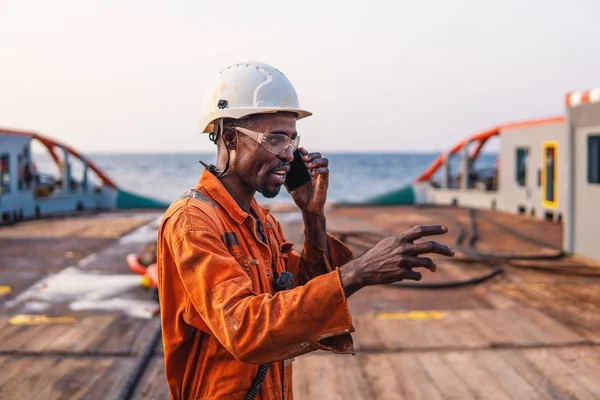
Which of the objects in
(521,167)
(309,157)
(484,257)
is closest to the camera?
(309,157)

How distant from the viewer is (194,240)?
184 centimetres

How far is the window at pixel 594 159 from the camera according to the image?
31.0 feet

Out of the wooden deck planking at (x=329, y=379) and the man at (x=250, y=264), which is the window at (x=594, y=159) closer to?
the wooden deck planking at (x=329, y=379)

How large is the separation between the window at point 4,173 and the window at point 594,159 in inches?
563

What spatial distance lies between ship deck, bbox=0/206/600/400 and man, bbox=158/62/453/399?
2411 mm

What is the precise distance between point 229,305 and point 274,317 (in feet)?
0.50

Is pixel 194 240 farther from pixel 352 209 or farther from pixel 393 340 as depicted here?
pixel 352 209

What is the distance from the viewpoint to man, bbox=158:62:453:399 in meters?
1.66

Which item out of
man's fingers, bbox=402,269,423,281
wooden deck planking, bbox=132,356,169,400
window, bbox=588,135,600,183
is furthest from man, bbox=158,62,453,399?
window, bbox=588,135,600,183

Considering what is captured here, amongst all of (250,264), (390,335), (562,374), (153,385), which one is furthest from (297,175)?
(390,335)

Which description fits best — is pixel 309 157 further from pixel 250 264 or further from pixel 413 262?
pixel 413 262

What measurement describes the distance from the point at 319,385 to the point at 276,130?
2913 millimetres

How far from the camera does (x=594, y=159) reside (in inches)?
376

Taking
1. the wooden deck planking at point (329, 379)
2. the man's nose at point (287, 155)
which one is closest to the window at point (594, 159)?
the wooden deck planking at point (329, 379)
